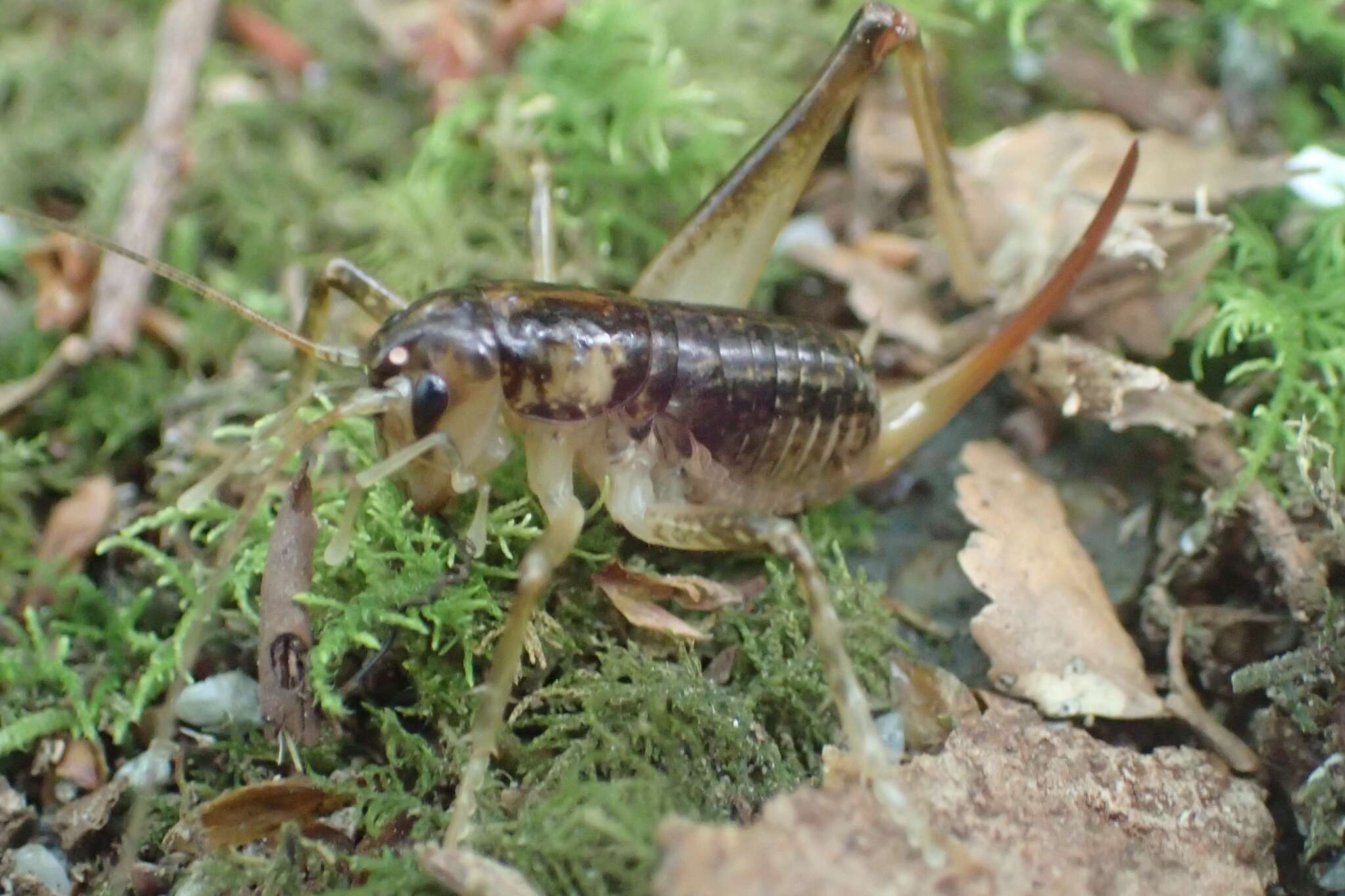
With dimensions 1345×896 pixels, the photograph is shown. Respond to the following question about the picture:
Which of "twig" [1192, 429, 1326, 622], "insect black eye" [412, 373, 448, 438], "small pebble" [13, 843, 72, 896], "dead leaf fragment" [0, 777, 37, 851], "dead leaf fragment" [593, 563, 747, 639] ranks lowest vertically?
"small pebble" [13, 843, 72, 896]

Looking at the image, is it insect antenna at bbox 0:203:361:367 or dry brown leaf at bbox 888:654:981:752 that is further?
dry brown leaf at bbox 888:654:981:752

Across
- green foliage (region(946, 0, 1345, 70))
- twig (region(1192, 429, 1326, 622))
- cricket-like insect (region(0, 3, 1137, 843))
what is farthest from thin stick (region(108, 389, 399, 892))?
green foliage (region(946, 0, 1345, 70))

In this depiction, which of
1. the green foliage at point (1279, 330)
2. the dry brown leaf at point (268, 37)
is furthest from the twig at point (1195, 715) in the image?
the dry brown leaf at point (268, 37)

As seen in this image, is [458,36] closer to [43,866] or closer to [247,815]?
[247,815]

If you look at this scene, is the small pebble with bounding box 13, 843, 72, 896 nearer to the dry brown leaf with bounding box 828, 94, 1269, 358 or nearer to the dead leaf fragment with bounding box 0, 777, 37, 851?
the dead leaf fragment with bounding box 0, 777, 37, 851

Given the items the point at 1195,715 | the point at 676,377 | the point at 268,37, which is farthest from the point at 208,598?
the point at 268,37

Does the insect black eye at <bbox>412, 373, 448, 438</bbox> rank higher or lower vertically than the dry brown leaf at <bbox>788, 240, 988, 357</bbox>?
higher
